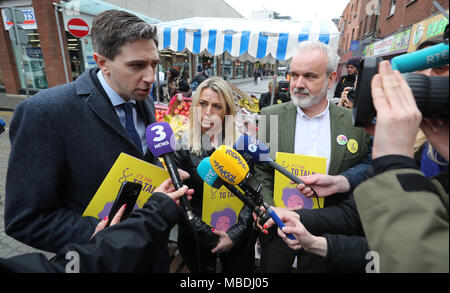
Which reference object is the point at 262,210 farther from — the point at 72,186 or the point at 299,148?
the point at 72,186

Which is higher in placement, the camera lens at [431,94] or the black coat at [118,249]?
the camera lens at [431,94]

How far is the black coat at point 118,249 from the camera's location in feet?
2.41

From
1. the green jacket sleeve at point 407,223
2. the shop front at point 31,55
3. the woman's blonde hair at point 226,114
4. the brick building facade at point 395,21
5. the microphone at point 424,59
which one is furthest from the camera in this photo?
the shop front at point 31,55

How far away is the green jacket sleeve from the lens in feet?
1.78

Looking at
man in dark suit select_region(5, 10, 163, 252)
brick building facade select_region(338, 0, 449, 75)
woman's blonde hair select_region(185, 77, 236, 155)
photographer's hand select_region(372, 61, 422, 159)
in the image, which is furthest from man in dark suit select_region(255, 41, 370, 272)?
brick building facade select_region(338, 0, 449, 75)

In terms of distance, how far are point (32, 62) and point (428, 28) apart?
603 inches

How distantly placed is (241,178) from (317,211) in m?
0.54

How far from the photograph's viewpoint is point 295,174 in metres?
1.43

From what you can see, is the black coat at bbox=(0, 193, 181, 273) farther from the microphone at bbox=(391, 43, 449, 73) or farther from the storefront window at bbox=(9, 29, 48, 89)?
the storefront window at bbox=(9, 29, 48, 89)

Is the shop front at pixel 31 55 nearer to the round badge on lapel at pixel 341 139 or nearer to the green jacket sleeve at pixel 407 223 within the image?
the round badge on lapel at pixel 341 139

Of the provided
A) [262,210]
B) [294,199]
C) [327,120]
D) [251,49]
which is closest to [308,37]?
[251,49]

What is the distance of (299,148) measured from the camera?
1699mm

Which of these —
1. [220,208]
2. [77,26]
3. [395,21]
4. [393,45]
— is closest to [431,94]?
[220,208]

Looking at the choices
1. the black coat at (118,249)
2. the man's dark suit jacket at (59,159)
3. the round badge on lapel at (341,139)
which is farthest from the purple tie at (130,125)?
the round badge on lapel at (341,139)
